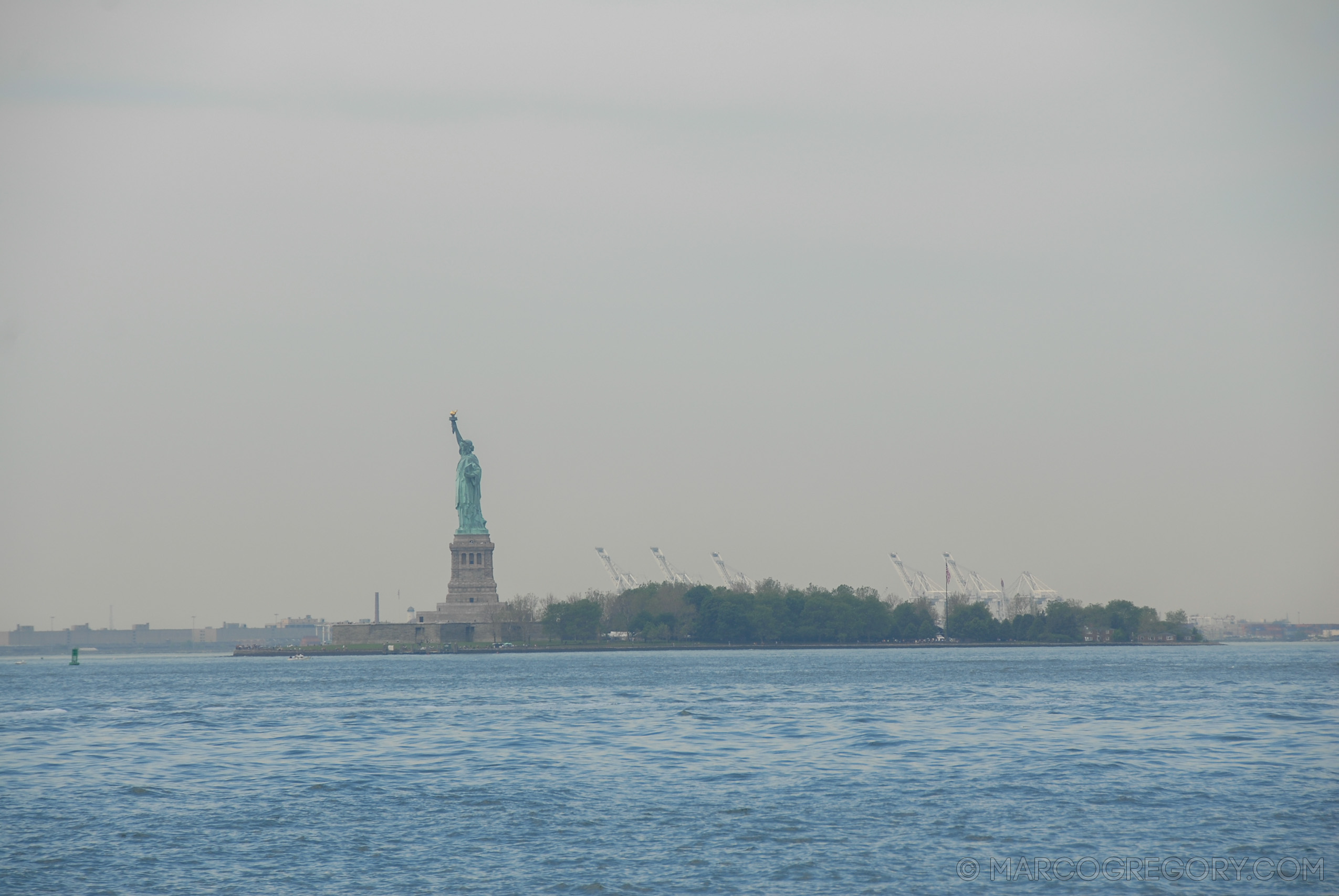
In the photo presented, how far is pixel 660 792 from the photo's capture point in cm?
3731

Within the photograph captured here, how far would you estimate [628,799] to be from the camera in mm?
36031

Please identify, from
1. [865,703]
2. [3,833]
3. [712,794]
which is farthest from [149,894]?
[865,703]

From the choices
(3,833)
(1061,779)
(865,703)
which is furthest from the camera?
(865,703)

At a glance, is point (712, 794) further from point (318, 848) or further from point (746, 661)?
point (746, 661)

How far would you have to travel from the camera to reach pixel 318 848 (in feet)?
98.1

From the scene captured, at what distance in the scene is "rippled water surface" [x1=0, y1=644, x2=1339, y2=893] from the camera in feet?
89.9

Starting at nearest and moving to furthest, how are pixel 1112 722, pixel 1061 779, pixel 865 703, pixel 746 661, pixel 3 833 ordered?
pixel 3 833, pixel 1061 779, pixel 1112 722, pixel 865 703, pixel 746 661

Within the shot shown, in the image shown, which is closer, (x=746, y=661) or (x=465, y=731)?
(x=465, y=731)

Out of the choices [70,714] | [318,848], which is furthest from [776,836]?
[70,714]

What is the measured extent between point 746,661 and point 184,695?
245 feet

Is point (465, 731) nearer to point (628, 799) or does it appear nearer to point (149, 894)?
point (628, 799)

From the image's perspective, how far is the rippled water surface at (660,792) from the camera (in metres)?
27.4

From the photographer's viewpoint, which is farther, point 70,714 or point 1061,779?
point 70,714

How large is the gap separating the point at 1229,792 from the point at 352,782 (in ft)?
80.8
